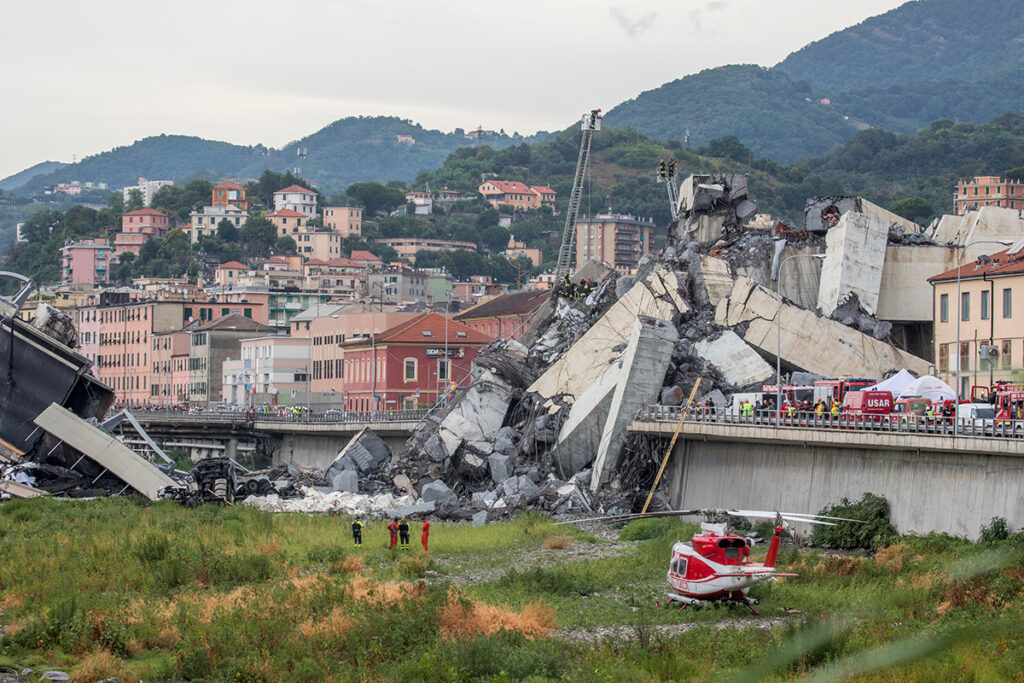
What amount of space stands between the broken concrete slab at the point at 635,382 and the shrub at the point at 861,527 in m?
14.9

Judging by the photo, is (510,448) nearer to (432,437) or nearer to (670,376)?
(432,437)

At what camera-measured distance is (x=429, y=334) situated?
381 feet

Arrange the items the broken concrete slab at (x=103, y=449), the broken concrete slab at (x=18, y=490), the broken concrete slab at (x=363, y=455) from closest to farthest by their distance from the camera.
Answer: the broken concrete slab at (x=18, y=490) < the broken concrete slab at (x=103, y=449) < the broken concrete slab at (x=363, y=455)

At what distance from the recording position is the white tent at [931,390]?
56.5 metres

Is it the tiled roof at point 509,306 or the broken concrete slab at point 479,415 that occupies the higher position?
the tiled roof at point 509,306

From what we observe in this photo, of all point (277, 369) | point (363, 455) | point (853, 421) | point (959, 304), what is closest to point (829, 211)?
point (959, 304)

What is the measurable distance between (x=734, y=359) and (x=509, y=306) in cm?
7194

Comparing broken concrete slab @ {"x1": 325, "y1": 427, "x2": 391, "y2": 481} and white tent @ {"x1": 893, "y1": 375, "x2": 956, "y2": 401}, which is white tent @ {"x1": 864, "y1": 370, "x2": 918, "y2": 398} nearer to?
white tent @ {"x1": 893, "y1": 375, "x2": 956, "y2": 401}

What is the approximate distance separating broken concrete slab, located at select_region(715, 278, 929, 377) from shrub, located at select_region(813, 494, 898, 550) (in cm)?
1981

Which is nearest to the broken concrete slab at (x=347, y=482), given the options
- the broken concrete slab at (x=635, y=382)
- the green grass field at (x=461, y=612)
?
the broken concrete slab at (x=635, y=382)

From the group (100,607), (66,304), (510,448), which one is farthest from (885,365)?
(66,304)

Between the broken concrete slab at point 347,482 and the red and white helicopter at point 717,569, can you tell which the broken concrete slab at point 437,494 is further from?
the red and white helicopter at point 717,569

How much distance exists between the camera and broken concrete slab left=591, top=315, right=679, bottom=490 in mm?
66000

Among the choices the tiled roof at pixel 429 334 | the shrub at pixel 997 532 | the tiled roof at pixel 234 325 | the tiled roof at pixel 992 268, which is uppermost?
the tiled roof at pixel 992 268
